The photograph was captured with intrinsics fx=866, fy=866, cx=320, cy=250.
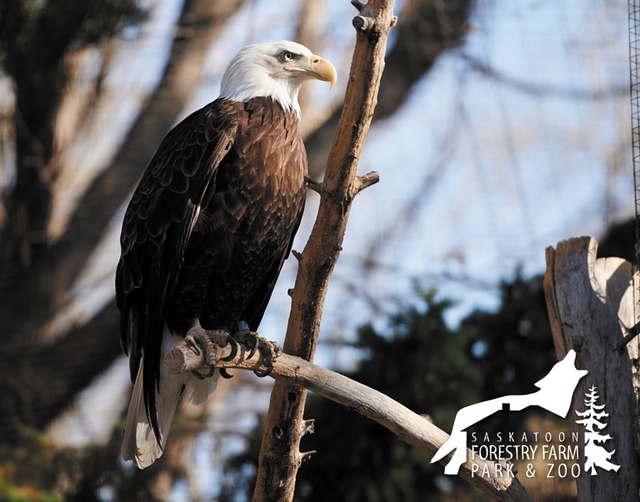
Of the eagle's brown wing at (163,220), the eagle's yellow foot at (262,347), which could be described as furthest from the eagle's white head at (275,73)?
the eagle's yellow foot at (262,347)

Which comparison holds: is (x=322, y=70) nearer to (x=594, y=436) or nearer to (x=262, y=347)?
(x=262, y=347)

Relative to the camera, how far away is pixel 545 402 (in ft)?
10.1

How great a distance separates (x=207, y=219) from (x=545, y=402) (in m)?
1.39

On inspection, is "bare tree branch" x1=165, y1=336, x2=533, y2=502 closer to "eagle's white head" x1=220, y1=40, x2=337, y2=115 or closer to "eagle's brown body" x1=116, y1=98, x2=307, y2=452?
"eagle's brown body" x1=116, y1=98, x2=307, y2=452

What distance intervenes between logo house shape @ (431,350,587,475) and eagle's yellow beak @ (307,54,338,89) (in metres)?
1.43

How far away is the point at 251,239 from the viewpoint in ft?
10.8

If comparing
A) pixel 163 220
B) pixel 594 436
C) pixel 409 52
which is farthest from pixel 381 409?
pixel 409 52

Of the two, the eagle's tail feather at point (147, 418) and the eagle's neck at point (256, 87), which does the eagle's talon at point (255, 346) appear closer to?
the eagle's tail feather at point (147, 418)

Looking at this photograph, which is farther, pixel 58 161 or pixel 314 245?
pixel 58 161

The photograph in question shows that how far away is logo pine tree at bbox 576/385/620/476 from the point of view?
283 cm

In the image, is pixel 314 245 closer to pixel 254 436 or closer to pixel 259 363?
pixel 259 363

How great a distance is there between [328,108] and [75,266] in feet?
8.61

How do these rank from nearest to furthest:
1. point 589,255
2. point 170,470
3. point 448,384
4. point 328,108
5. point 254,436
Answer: point 589,255 → point 448,384 → point 254,436 → point 170,470 → point 328,108

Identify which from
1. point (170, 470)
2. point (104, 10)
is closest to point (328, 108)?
point (104, 10)
